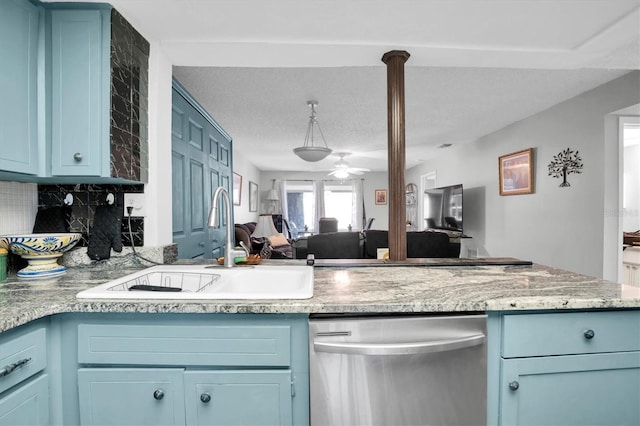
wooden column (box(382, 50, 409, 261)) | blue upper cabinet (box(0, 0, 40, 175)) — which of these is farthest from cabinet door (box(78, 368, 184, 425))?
wooden column (box(382, 50, 409, 261))

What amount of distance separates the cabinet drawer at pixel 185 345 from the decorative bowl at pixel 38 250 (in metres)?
0.60

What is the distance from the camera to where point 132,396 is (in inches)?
39.3

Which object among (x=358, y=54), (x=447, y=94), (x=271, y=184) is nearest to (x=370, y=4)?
(x=358, y=54)

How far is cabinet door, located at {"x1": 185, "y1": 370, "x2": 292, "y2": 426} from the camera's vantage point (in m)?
0.99

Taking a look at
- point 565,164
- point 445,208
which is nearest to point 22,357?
point 565,164

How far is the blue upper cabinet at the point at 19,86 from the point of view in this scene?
1.18 m

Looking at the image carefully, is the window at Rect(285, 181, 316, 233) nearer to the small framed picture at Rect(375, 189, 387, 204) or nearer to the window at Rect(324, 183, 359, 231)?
the window at Rect(324, 183, 359, 231)

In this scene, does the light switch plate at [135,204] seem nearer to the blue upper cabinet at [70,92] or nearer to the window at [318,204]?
the blue upper cabinet at [70,92]

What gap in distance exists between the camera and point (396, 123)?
5.62 ft

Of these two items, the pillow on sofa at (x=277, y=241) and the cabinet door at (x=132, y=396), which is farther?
the pillow on sofa at (x=277, y=241)

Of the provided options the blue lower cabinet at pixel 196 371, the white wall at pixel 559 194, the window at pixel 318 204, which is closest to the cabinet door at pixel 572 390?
the blue lower cabinet at pixel 196 371

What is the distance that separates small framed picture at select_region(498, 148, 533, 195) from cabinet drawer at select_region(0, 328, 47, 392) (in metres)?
4.41

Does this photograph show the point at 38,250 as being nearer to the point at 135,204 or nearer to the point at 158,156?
the point at 135,204

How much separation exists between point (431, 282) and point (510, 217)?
3.55 metres
